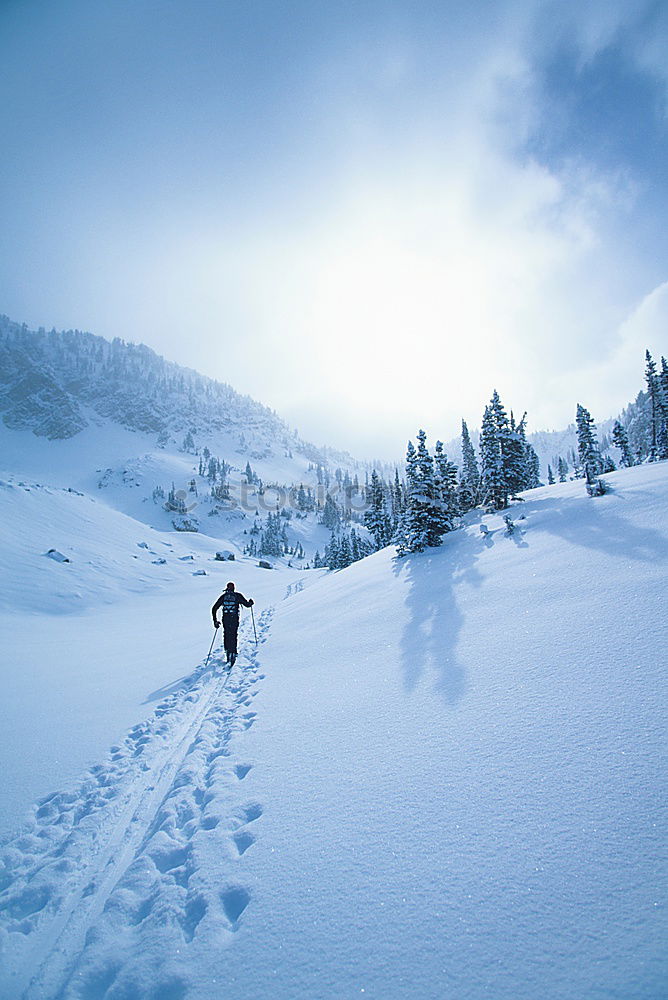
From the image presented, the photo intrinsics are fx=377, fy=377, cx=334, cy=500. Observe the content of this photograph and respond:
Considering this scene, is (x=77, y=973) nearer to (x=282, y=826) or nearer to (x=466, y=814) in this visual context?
(x=282, y=826)

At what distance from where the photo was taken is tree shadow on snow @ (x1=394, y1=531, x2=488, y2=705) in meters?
5.85

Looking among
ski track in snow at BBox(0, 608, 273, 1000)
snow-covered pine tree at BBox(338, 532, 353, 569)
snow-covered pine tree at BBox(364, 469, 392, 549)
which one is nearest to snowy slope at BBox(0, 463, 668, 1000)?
ski track in snow at BBox(0, 608, 273, 1000)

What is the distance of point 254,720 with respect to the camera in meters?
6.47

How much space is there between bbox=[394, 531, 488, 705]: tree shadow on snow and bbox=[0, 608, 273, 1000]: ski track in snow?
2.94m

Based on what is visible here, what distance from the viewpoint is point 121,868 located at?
386cm

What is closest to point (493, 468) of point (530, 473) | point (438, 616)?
point (438, 616)

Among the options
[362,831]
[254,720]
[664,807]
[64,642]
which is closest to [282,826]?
[362,831]

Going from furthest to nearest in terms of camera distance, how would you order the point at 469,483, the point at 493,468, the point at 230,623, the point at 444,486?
the point at 469,483 → the point at 444,486 → the point at 493,468 → the point at 230,623

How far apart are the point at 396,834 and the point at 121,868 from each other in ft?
9.56

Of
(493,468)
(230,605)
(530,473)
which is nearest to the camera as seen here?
(230,605)

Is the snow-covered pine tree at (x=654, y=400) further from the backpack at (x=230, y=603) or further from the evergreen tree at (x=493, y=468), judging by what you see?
the backpack at (x=230, y=603)

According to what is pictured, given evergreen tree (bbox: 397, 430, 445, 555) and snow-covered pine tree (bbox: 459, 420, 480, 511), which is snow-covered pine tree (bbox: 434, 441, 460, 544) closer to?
evergreen tree (bbox: 397, 430, 445, 555)

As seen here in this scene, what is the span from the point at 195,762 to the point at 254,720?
114cm

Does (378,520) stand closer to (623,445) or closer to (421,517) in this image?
(421,517)
